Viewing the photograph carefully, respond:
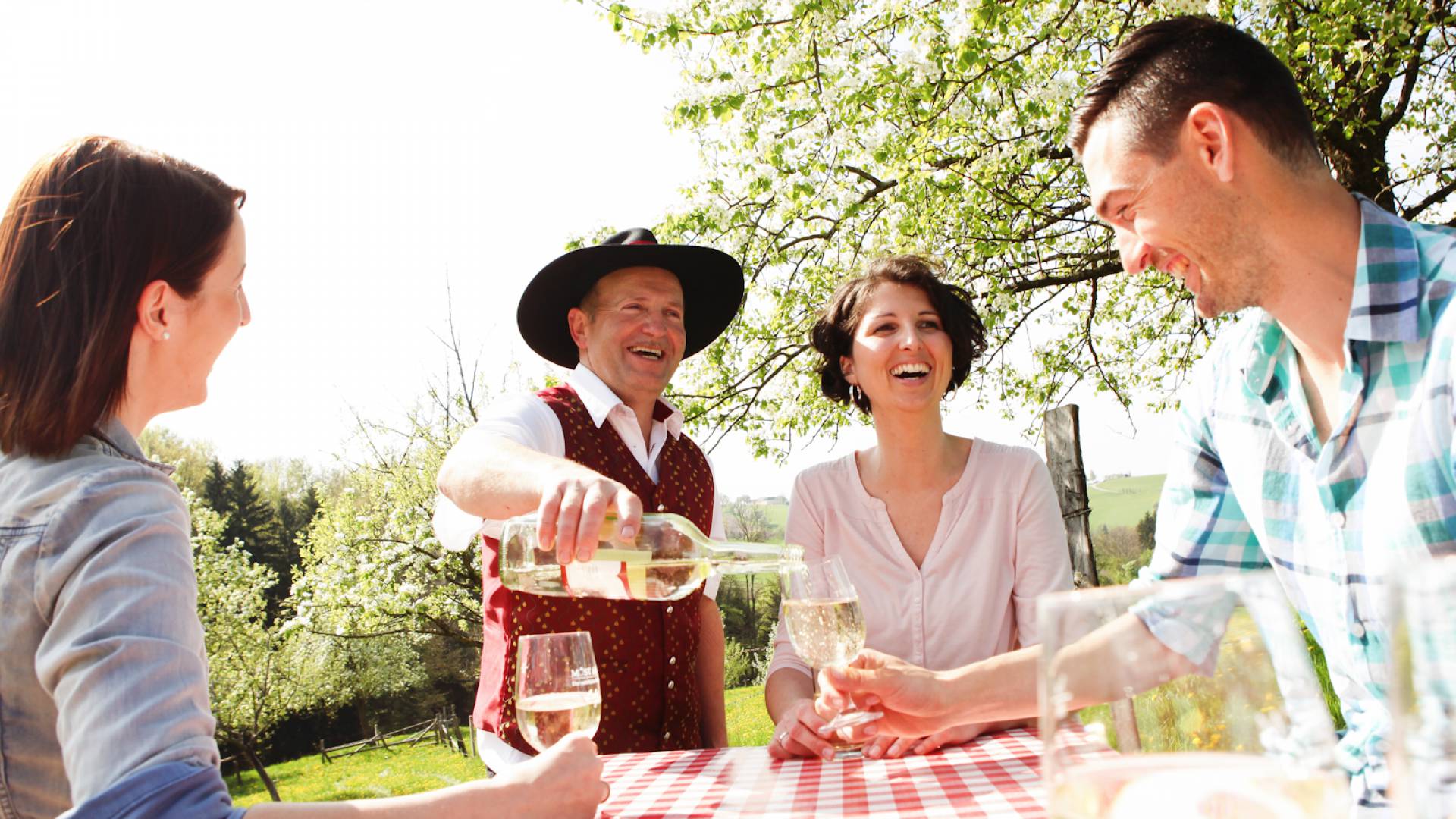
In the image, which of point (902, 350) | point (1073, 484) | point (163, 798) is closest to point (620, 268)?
point (902, 350)

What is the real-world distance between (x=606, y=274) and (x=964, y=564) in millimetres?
1534

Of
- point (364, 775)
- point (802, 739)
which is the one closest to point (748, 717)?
point (364, 775)

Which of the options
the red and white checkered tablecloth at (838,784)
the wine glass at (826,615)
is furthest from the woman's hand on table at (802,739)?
the wine glass at (826,615)

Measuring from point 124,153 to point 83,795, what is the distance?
2.99 ft

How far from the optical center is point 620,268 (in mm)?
3156

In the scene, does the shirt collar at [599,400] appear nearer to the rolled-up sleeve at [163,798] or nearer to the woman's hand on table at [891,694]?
the woman's hand on table at [891,694]

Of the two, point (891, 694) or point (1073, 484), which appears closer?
point (891, 694)

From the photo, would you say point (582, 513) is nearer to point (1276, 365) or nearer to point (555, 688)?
point (555, 688)

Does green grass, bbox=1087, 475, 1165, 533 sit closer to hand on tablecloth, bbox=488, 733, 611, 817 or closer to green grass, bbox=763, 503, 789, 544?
green grass, bbox=763, 503, 789, 544

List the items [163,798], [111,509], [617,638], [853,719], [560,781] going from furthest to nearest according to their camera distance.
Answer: [617,638] → [853,719] → [560,781] → [111,509] → [163,798]

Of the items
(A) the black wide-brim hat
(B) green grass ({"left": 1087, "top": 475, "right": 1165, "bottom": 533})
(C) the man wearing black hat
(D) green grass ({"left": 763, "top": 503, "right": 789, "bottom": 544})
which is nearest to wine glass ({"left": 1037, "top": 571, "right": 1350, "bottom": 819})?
(C) the man wearing black hat

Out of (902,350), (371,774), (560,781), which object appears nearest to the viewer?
(560,781)

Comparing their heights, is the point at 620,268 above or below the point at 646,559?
above

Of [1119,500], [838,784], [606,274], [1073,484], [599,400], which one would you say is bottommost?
[838,784]
